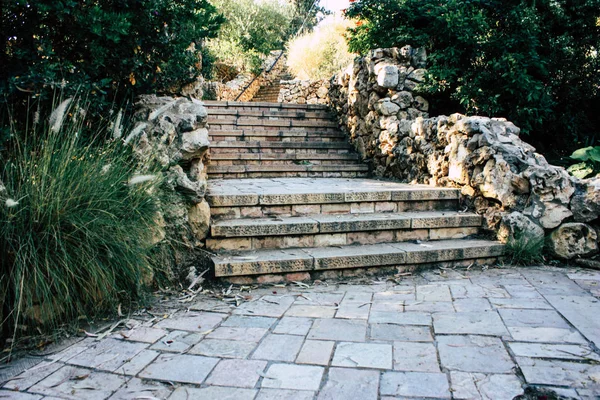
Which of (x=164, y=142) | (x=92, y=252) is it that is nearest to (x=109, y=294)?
(x=92, y=252)

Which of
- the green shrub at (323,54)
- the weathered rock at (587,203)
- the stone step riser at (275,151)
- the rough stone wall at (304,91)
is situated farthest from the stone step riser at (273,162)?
the green shrub at (323,54)

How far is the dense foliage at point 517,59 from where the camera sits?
5.43 m

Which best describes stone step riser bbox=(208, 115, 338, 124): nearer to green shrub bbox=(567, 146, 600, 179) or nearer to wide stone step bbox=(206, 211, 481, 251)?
wide stone step bbox=(206, 211, 481, 251)

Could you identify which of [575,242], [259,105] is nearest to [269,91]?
[259,105]

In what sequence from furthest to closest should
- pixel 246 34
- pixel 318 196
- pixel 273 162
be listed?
1. pixel 246 34
2. pixel 273 162
3. pixel 318 196

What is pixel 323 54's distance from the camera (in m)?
12.3

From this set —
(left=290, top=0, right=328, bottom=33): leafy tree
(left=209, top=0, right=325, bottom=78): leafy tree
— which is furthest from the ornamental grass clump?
(left=290, top=0, right=328, bottom=33): leafy tree

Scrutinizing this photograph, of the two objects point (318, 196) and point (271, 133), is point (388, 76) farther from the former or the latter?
point (318, 196)

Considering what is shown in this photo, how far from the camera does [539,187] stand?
3791 mm

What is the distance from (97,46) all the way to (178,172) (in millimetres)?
1085

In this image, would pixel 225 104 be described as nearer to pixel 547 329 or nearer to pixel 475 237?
pixel 475 237

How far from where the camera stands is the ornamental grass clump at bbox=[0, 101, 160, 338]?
215cm

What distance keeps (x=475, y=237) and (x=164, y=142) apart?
2927 millimetres

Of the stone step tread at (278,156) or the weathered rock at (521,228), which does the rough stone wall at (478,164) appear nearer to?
the weathered rock at (521,228)
